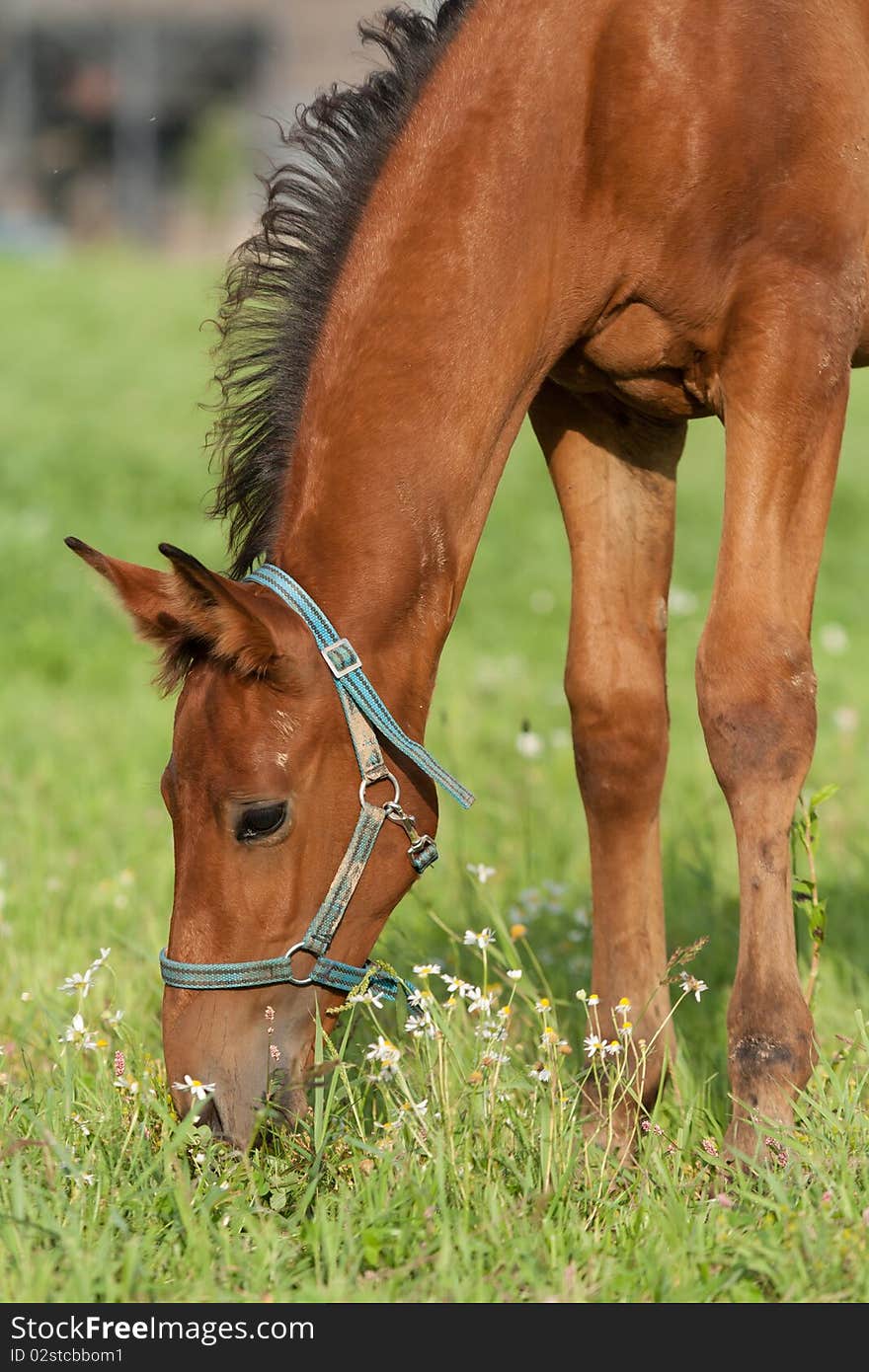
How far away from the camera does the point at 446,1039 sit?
298 cm

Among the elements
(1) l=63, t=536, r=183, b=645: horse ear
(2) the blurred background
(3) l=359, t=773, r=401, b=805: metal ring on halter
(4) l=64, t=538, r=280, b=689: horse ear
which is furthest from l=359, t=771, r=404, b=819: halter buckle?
(2) the blurred background

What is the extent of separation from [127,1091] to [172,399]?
10187mm

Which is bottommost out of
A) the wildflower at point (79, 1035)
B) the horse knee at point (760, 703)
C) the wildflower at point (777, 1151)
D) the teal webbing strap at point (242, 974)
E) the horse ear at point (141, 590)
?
the wildflower at point (777, 1151)

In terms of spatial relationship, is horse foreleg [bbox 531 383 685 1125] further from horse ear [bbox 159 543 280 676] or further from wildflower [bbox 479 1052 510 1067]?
horse ear [bbox 159 543 280 676]

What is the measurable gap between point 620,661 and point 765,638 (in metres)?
0.66

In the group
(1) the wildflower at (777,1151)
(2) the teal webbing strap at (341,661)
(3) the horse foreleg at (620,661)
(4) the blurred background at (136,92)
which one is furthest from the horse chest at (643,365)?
(4) the blurred background at (136,92)

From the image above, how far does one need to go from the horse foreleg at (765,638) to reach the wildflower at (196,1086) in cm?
95

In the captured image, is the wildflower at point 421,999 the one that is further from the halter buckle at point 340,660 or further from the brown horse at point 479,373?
the halter buckle at point 340,660

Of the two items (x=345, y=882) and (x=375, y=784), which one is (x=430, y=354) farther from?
(x=345, y=882)

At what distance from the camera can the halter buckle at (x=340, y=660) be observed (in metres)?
2.77

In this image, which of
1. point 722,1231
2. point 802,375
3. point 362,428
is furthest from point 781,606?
point 722,1231

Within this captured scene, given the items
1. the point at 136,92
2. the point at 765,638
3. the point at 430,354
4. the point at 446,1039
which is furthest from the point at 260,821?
the point at 136,92

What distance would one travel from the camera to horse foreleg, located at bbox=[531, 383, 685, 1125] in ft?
11.8

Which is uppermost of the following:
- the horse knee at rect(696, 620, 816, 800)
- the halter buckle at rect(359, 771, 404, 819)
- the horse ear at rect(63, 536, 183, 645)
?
the horse ear at rect(63, 536, 183, 645)
